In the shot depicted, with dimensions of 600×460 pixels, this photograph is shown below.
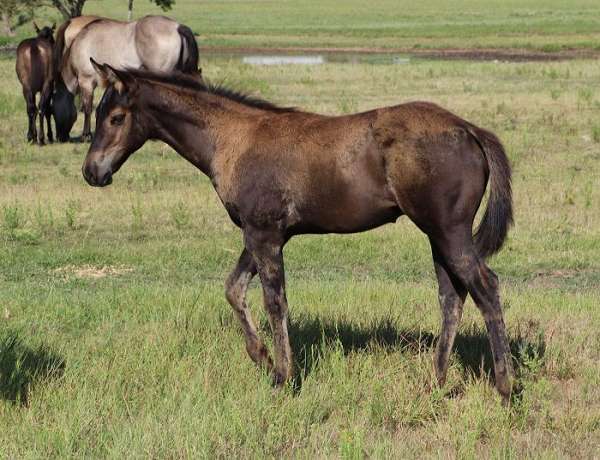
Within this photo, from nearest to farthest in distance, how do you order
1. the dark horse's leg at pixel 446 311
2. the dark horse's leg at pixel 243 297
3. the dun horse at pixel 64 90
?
1. the dark horse's leg at pixel 446 311
2. the dark horse's leg at pixel 243 297
3. the dun horse at pixel 64 90

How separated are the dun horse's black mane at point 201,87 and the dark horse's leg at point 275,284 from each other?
95 cm

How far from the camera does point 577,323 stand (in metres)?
8.46

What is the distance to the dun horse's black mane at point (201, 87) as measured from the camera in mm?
7328

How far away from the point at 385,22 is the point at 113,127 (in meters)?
76.9

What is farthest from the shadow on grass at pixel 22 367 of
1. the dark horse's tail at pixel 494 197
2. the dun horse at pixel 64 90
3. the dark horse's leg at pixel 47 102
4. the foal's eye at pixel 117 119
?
the dark horse's leg at pixel 47 102

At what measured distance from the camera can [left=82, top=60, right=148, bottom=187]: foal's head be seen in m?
7.18

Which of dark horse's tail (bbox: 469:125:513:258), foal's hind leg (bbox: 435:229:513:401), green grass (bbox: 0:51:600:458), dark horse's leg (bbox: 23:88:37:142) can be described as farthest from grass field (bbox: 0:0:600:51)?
foal's hind leg (bbox: 435:229:513:401)

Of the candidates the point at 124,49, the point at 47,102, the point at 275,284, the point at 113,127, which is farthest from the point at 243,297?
the point at 124,49

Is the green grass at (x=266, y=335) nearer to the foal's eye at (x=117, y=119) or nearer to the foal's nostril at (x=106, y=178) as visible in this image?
the foal's nostril at (x=106, y=178)

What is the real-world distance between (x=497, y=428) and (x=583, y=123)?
16957 mm

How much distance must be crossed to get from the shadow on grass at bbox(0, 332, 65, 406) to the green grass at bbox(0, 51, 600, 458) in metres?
0.02

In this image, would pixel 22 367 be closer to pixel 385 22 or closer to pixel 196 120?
pixel 196 120

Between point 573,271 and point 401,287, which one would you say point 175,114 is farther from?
point 573,271

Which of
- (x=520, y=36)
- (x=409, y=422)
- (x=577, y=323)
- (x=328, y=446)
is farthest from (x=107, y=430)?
(x=520, y=36)
